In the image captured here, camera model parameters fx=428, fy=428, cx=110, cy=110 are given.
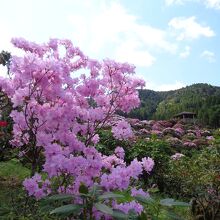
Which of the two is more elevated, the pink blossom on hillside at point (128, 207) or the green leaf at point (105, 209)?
the green leaf at point (105, 209)

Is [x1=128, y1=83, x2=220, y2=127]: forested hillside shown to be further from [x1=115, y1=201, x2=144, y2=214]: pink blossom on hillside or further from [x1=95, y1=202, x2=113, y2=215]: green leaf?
[x1=95, y1=202, x2=113, y2=215]: green leaf

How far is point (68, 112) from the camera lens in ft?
11.0

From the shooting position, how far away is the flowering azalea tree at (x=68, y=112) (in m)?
3.05

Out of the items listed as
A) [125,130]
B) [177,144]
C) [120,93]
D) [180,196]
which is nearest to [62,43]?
[120,93]

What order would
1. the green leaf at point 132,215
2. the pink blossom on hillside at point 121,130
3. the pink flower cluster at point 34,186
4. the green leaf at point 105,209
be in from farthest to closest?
the pink blossom on hillside at point 121,130
the pink flower cluster at point 34,186
the green leaf at point 132,215
the green leaf at point 105,209

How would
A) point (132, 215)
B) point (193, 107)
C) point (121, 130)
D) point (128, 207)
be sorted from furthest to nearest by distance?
1. point (193, 107)
2. point (121, 130)
3. point (128, 207)
4. point (132, 215)

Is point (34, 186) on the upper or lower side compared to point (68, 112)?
lower

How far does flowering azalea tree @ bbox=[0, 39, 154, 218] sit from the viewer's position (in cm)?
305

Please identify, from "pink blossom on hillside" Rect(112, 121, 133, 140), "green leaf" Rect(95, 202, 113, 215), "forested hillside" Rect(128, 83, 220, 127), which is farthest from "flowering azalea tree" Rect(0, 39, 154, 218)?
"forested hillside" Rect(128, 83, 220, 127)

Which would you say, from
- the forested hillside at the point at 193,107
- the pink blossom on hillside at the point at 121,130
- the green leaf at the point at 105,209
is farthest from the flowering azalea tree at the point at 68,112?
the forested hillside at the point at 193,107

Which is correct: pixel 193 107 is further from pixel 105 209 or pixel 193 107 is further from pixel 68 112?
pixel 105 209

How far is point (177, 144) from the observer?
835 inches

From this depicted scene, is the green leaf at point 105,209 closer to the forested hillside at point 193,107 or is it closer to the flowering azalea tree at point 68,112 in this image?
the flowering azalea tree at point 68,112

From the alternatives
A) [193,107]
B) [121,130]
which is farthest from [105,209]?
[193,107]
